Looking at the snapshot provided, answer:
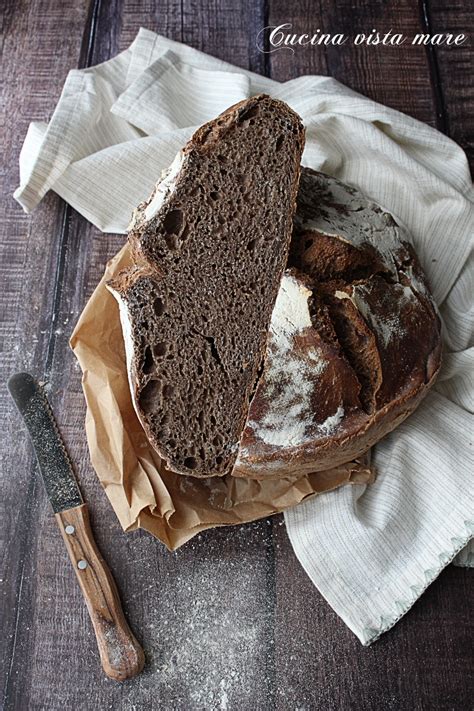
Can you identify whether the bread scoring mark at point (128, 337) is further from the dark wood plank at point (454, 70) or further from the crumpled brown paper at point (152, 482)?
the dark wood plank at point (454, 70)

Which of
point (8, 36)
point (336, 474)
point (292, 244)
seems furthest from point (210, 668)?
point (8, 36)

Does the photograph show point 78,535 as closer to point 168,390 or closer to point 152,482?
point 152,482

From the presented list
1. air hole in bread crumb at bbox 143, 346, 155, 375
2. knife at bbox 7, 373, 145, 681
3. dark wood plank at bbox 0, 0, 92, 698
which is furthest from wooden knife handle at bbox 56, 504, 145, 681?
air hole in bread crumb at bbox 143, 346, 155, 375

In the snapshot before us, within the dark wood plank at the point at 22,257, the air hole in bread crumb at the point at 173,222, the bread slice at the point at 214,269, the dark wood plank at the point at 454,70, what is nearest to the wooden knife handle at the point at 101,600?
the dark wood plank at the point at 22,257

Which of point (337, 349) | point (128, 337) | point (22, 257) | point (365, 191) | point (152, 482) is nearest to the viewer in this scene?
point (337, 349)

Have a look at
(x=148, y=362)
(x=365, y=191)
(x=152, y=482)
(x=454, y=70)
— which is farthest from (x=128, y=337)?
(x=454, y=70)

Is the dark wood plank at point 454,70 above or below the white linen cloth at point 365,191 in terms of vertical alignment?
above
